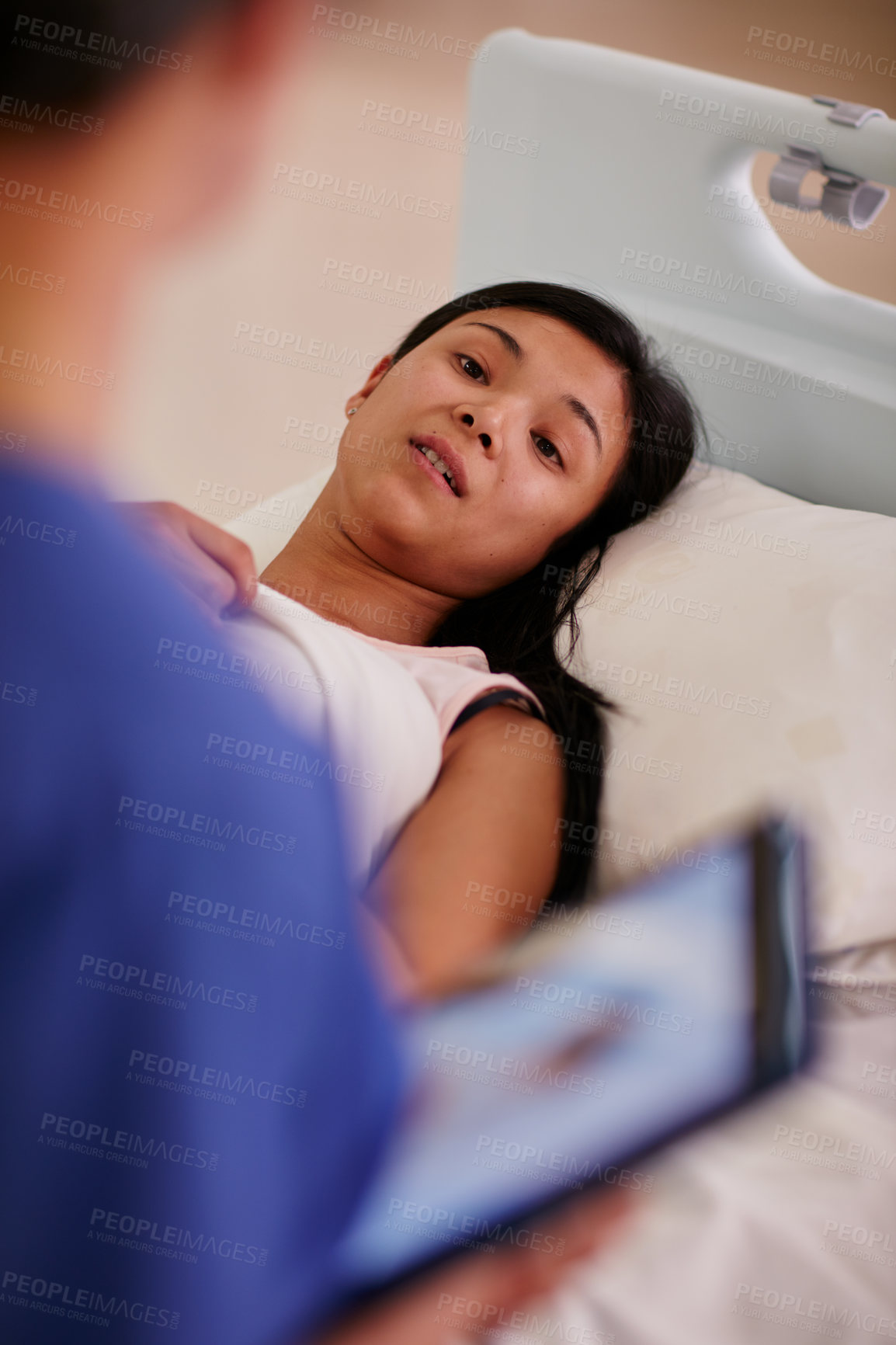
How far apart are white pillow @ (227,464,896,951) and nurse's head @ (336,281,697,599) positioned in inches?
3.2

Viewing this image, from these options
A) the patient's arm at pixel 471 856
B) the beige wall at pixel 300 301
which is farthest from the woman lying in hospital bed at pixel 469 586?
the beige wall at pixel 300 301

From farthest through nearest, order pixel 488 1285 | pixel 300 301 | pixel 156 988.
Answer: pixel 300 301, pixel 488 1285, pixel 156 988

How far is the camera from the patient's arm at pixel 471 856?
63 centimetres

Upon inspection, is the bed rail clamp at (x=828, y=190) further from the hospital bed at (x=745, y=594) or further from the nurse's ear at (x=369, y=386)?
the nurse's ear at (x=369, y=386)

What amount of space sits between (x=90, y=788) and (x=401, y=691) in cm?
28

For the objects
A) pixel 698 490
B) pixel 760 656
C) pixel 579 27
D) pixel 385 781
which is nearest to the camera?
pixel 385 781

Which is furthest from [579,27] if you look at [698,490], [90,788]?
[90,788]

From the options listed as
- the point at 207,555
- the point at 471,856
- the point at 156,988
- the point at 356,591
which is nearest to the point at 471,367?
the point at 356,591

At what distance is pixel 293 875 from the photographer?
0.47 m

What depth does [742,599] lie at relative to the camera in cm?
81

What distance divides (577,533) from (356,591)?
7.4 inches

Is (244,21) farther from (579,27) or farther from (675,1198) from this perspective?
(579,27)

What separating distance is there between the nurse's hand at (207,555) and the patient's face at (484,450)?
19 cm

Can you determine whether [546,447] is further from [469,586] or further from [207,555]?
[207,555]
